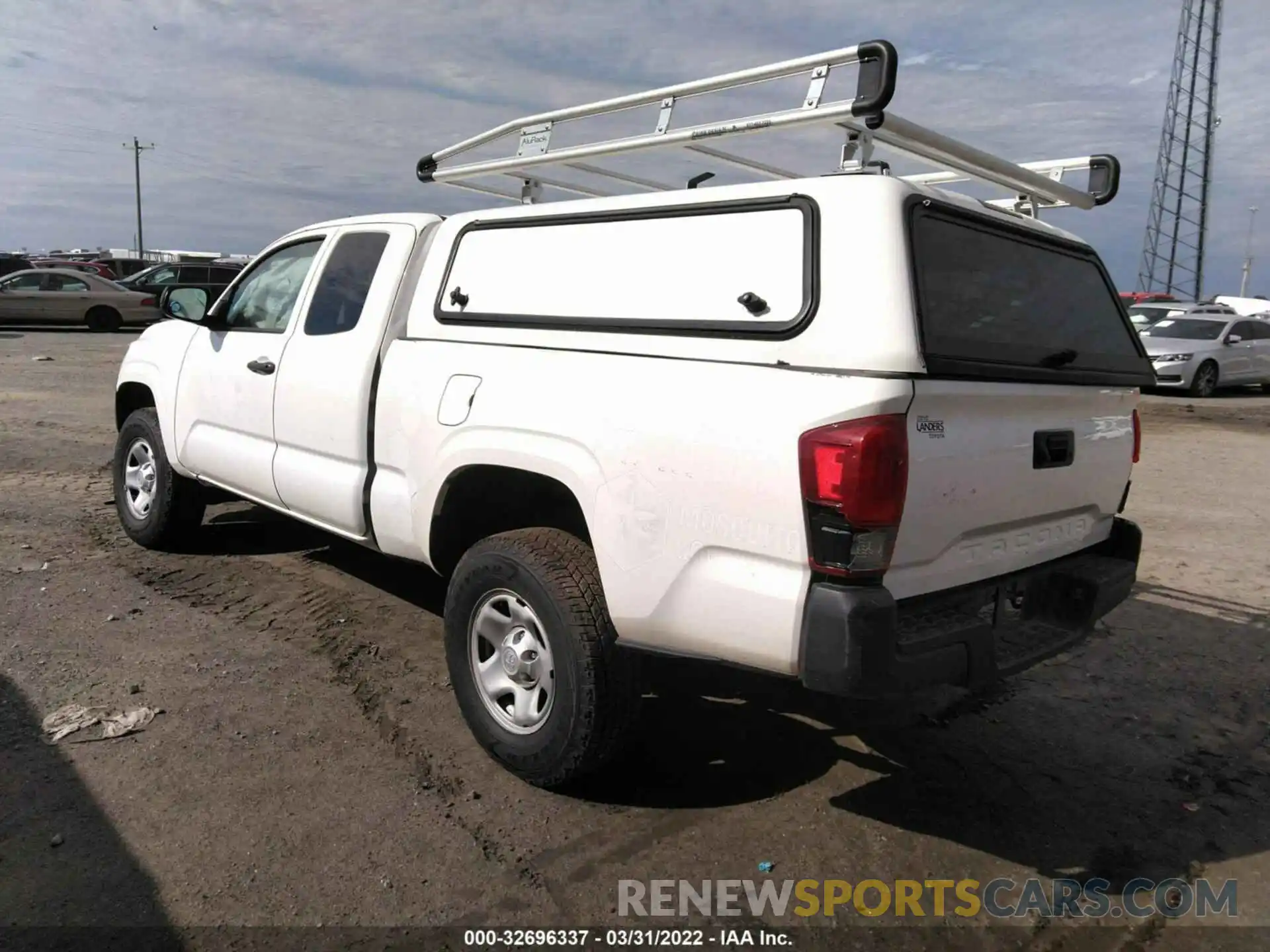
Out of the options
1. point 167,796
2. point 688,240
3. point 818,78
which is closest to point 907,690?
point 688,240

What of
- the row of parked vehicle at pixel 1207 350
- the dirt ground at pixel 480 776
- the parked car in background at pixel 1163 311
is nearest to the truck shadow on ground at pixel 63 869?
the dirt ground at pixel 480 776

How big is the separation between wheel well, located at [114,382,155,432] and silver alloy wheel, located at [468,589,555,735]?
358 cm

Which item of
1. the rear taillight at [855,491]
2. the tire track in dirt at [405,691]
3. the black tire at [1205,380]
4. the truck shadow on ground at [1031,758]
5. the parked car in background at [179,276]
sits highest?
the parked car in background at [179,276]

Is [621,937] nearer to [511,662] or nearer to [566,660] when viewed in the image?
[566,660]

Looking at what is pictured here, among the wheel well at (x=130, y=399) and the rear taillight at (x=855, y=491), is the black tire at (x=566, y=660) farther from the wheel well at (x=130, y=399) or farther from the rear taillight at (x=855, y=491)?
the wheel well at (x=130, y=399)

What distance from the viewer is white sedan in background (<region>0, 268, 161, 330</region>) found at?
2189 centimetres

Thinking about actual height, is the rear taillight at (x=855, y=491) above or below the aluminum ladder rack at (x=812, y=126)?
below

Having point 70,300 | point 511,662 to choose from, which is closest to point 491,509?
point 511,662

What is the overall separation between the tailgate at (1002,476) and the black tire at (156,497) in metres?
4.44

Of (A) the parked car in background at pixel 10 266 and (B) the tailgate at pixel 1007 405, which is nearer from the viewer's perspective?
(B) the tailgate at pixel 1007 405

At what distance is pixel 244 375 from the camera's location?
192 inches

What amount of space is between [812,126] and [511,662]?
2.06 m

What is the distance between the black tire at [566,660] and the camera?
3.07 m

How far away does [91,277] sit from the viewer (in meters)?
22.6
